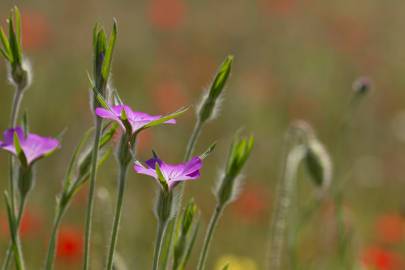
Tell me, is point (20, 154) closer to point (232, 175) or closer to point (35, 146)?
point (35, 146)

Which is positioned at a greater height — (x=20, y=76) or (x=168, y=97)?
(x=168, y=97)

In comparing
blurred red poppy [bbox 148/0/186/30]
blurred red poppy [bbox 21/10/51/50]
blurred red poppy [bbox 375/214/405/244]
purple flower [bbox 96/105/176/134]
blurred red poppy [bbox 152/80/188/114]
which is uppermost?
blurred red poppy [bbox 148/0/186/30]

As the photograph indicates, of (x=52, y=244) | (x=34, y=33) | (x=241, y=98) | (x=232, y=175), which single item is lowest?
(x=52, y=244)

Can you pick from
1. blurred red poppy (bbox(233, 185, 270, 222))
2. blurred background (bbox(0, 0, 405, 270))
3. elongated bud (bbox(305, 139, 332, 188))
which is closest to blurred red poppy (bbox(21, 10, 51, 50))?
blurred background (bbox(0, 0, 405, 270))

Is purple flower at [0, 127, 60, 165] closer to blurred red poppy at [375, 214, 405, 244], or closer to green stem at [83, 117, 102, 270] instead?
green stem at [83, 117, 102, 270]

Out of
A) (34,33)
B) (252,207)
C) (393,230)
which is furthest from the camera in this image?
(34,33)

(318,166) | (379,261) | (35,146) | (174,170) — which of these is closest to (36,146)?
(35,146)

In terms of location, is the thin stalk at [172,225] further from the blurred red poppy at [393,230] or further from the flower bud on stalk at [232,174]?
the blurred red poppy at [393,230]
